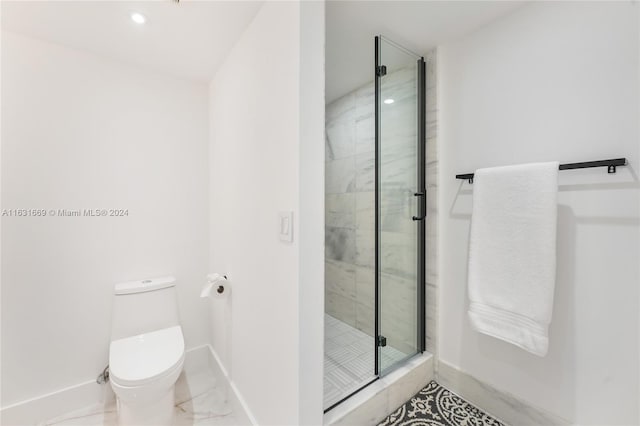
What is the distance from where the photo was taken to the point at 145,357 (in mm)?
1459

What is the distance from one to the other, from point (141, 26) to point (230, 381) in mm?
2115

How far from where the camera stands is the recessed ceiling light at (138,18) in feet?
4.40

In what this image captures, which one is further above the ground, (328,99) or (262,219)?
(328,99)

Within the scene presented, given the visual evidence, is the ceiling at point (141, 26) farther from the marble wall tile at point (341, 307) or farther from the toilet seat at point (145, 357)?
the marble wall tile at point (341, 307)

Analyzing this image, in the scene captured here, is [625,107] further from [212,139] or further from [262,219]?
[212,139]

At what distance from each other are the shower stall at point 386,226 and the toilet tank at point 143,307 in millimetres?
1133


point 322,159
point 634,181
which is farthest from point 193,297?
point 634,181

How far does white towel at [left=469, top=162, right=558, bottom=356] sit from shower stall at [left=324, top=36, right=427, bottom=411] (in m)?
0.41

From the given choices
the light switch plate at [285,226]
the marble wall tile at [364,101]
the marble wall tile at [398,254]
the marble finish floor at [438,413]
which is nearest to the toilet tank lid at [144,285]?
the light switch plate at [285,226]

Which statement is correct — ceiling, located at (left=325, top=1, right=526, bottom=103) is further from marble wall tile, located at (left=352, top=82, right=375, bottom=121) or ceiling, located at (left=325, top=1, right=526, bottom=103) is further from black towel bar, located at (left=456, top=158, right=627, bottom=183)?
black towel bar, located at (left=456, top=158, right=627, bottom=183)

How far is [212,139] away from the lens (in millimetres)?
2014

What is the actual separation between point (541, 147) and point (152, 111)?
2.37 meters

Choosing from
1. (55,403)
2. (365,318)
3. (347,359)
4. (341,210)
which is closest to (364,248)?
(341,210)

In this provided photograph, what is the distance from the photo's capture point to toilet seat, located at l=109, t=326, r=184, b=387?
131cm
